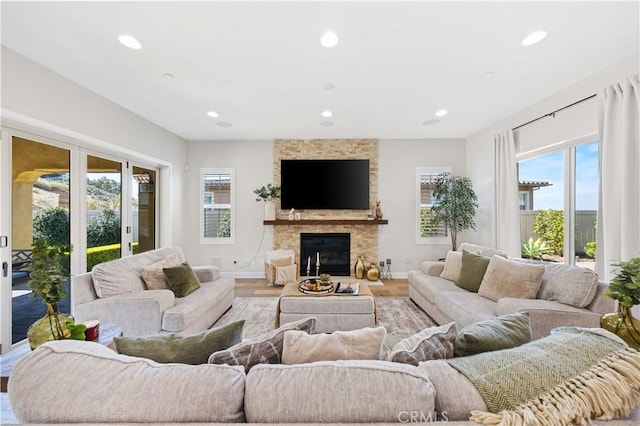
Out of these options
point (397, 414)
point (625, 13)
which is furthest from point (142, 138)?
point (625, 13)

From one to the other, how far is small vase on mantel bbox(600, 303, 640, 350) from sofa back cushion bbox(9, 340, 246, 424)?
1967 millimetres

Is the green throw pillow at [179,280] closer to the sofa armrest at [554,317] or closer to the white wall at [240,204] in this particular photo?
the white wall at [240,204]

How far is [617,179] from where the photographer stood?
2635mm

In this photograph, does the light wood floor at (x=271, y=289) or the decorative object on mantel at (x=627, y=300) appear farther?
the light wood floor at (x=271, y=289)

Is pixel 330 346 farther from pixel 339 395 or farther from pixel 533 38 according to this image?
pixel 533 38

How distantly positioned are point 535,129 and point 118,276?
5.36 meters

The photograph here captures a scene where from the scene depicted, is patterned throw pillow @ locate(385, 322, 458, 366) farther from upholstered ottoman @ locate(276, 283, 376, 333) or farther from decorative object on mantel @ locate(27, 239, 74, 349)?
decorative object on mantel @ locate(27, 239, 74, 349)

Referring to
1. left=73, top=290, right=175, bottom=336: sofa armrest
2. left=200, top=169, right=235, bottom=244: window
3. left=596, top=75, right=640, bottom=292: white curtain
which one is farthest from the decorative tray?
left=200, top=169, right=235, bottom=244: window

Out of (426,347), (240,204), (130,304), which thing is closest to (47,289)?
(130,304)

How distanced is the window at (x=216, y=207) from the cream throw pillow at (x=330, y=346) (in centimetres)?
472

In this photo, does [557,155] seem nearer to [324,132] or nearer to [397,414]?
[324,132]

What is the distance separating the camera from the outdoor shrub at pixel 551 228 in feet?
11.5

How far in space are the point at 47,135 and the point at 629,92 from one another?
5.80m

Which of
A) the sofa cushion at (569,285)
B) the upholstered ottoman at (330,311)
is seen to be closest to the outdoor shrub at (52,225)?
the upholstered ottoman at (330,311)
